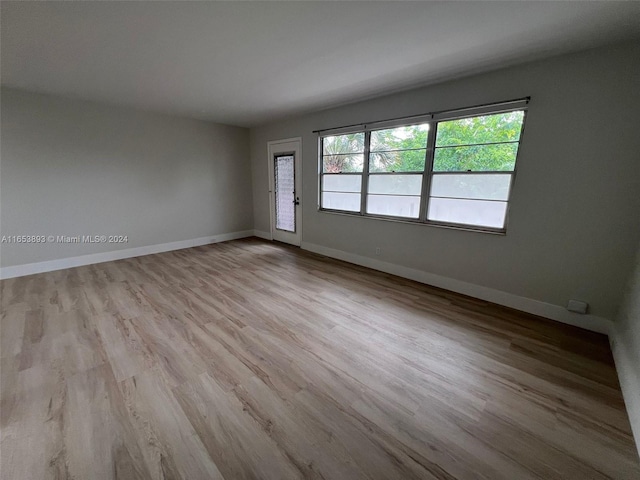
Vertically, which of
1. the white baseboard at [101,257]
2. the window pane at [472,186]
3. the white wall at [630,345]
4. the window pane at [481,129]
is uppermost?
the window pane at [481,129]

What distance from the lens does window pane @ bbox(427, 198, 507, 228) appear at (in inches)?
114

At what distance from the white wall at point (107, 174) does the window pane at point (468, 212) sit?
4464 mm

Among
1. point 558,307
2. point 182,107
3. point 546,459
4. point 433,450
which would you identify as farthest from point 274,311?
point 182,107

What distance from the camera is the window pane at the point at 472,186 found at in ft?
9.27

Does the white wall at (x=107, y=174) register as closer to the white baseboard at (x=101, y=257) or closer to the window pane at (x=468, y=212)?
the white baseboard at (x=101, y=257)

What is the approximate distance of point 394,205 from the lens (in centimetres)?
377

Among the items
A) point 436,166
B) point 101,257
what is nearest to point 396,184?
point 436,166

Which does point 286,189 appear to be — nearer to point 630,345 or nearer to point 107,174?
point 107,174

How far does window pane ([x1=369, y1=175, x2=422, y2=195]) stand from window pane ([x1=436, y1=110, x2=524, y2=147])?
0.53 metres

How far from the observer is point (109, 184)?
Result: 4.30 metres

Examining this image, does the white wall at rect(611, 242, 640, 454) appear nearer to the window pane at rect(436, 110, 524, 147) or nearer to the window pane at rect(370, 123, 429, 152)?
the window pane at rect(436, 110, 524, 147)

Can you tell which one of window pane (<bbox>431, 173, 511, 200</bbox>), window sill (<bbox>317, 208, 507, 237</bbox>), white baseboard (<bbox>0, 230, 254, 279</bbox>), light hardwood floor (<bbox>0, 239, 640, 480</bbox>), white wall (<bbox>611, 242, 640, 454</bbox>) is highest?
window pane (<bbox>431, 173, 511, 200</bbox>)

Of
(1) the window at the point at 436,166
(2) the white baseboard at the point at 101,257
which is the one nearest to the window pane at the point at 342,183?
(1) the window at the point at 436,166

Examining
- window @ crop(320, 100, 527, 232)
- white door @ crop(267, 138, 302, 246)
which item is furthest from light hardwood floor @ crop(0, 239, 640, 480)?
white door @ crop(267, 138, 302, 246)
